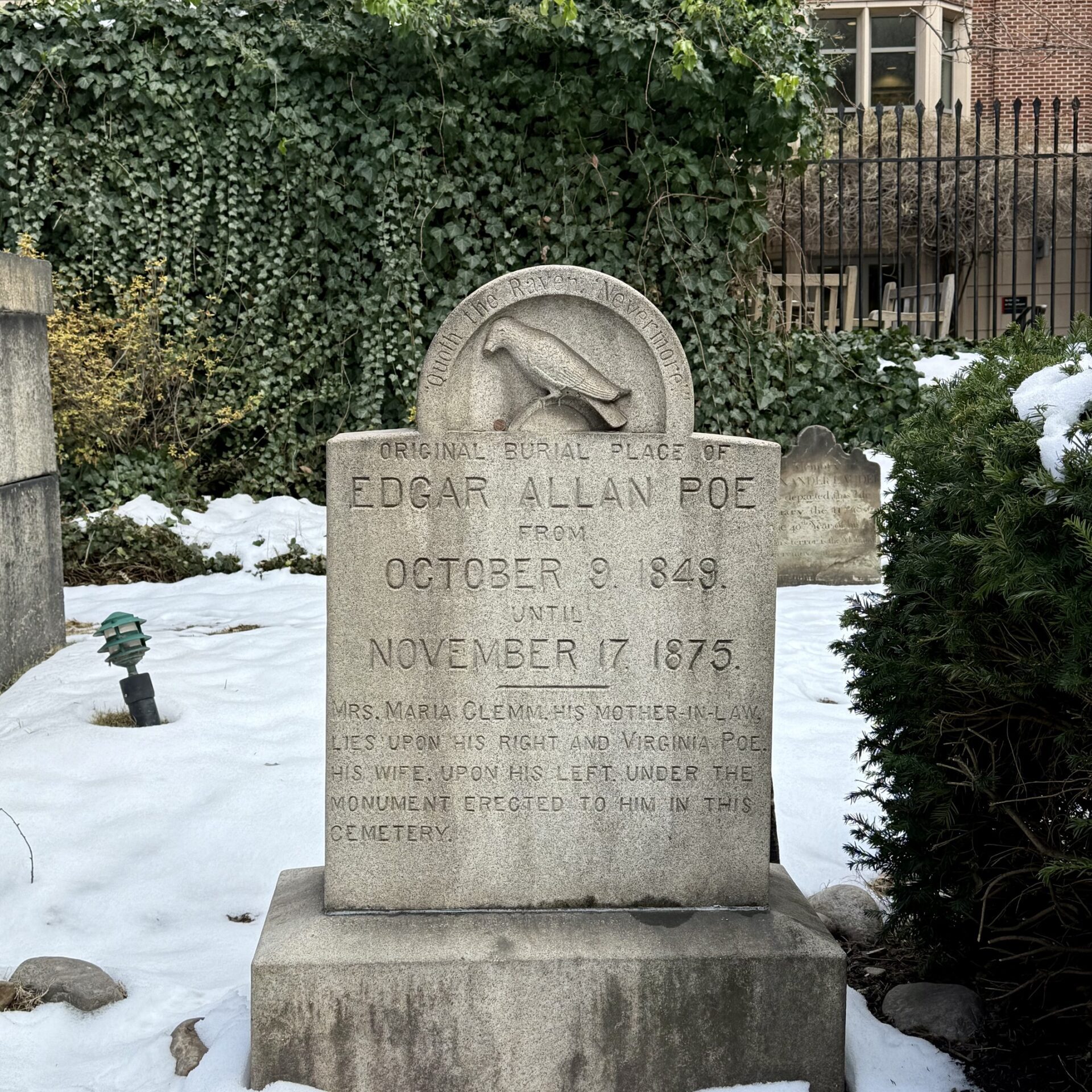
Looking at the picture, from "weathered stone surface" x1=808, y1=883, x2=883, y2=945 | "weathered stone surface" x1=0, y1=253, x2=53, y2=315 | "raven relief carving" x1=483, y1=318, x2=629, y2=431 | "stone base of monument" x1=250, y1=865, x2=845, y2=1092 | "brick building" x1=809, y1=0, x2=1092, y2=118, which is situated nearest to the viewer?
"stone base of monument" x1=250, y1=865, x2=845, y2=1092

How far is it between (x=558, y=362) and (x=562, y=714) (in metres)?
0.87

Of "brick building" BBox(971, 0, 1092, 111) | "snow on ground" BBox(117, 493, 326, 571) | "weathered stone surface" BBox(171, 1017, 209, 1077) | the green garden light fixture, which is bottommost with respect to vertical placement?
"weathered stone surface" BBox(171, 1017, 209, 1077)

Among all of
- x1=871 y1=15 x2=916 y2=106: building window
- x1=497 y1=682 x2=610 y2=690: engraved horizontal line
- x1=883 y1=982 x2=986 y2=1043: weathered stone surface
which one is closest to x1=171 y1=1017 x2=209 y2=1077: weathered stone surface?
x1=497 y1=682 x2=610 y2=690: engraved horizontal line

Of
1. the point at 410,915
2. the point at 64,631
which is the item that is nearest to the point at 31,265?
the point at 64,631

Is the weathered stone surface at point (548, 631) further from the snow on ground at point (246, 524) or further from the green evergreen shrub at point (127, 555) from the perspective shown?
the green evergreen shrub at point (127, 555)

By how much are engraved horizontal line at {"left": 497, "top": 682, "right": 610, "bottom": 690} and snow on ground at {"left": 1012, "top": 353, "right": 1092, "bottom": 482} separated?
1.15 m

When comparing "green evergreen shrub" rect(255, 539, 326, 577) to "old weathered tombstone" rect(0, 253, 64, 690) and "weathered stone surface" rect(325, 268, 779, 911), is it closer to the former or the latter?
"old weathered tombstone" rect(0, 253, 64, 690)

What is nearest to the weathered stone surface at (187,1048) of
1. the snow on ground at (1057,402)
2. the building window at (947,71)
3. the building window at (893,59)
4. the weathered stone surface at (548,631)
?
the weathered stone surface at (548,631)

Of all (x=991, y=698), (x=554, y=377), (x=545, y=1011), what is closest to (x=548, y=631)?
(x=554, y=377)

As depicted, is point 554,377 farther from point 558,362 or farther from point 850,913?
point 850,913

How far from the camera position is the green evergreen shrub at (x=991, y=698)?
8.06 ft

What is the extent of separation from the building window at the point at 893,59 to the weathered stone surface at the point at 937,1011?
16.8m

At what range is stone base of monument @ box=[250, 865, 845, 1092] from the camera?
276 cm

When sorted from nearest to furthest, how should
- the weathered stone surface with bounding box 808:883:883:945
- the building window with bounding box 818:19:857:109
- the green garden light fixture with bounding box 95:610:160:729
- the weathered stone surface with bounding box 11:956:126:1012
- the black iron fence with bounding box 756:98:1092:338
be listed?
the weathered stone surface with bounding box 11:956:126:1012 → the weathered stone surface with bounding box 808:883:883:945 → the green garden light fixture with bounding box 95:610:160:729 → the black iron fence with bounding box 756:98:1092:338 → the building window with bounding box 818:19:857:109
